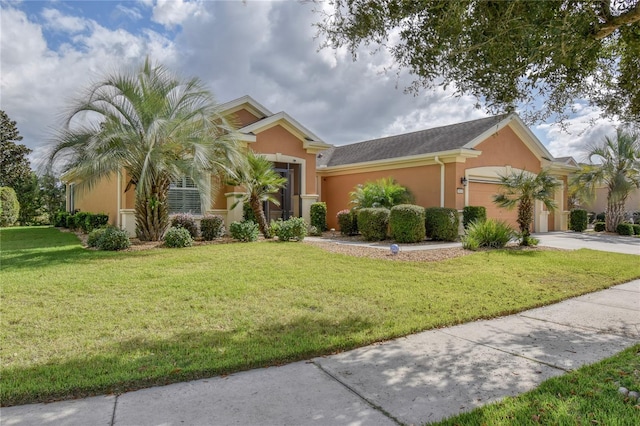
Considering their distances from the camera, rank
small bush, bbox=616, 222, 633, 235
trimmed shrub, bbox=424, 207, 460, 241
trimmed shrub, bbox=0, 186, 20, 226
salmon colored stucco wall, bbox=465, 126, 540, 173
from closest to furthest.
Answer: trimmed shrub, bbox=424, 207, 460, 241 < salmon colored stucco wall, bbox=465, 126, 540, 173 < small bush, bbox=616, 222, 633, 235 < trimmed shrub, bbox=0, 186, 20, 226

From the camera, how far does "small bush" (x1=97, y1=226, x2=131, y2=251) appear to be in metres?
10.1

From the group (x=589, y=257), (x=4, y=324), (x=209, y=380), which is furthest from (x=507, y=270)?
(x=4, y=324)

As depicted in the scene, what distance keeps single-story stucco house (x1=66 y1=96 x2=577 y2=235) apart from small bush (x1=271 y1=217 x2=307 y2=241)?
2729mm

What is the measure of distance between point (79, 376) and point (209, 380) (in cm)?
115

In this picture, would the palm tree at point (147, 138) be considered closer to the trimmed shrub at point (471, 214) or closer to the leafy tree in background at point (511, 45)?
the leafy tree in background at point (511, 45)

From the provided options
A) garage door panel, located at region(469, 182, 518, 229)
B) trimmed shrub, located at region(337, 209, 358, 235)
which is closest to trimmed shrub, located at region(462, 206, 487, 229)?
garage door panel, located at region(469, 182, 518, 229)

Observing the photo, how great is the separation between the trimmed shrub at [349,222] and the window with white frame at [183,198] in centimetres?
592

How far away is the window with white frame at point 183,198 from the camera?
14.1m

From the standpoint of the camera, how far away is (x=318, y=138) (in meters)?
16.9

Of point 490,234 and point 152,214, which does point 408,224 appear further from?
point 152,214

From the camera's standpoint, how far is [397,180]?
17.9 metres

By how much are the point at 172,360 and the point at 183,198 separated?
1139cm

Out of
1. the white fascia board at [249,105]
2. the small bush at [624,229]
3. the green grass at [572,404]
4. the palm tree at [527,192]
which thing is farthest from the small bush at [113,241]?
the small bush at [624,229]

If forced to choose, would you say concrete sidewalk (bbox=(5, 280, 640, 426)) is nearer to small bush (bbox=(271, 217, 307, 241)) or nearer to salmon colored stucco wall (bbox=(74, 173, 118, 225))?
small bush (bbox=(271, 217, 307, 241))
